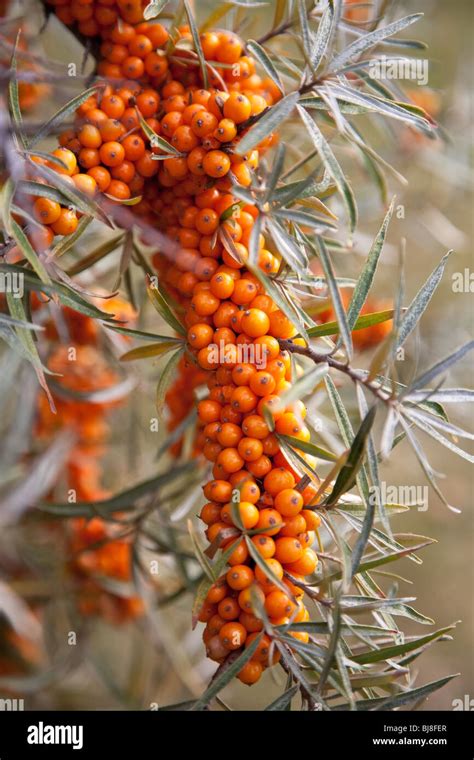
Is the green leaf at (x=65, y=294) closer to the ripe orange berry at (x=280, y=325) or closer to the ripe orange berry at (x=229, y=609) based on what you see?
the ripe orange berry at (x=280, y=325)

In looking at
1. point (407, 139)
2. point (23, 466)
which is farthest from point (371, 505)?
point (407, 139)

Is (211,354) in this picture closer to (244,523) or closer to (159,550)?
(244,523)

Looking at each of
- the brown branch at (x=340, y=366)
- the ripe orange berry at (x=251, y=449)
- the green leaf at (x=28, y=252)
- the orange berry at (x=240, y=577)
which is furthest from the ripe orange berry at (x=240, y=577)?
the green leaf at (x=28, y=252)

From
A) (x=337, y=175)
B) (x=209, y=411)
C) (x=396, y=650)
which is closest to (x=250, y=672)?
(x=396, y=650)

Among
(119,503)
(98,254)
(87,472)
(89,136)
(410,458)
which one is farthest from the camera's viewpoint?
(410,458)

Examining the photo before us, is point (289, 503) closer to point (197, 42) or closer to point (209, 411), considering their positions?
point (209, 411)

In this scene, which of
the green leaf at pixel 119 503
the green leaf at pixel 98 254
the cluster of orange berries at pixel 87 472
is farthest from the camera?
the cluster of orange berries at pixel 87 472
